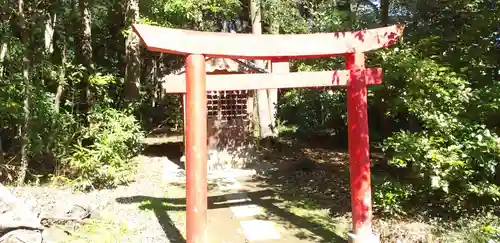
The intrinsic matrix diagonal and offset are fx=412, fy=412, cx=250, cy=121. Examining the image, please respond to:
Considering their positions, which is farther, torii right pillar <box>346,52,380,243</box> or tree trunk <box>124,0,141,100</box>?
tree trunk <box>124,0,141,100</box>

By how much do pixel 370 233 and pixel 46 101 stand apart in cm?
663

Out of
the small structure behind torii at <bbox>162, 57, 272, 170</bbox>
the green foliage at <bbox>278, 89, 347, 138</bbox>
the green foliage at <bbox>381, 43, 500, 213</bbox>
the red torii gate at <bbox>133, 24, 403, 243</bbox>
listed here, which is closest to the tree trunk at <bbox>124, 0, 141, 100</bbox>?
the small structure behind torii at <bbox>162, 57, 272, 170</bbox>

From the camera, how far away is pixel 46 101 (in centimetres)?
830

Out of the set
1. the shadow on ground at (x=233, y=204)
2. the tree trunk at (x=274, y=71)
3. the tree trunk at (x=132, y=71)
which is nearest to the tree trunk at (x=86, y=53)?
the tree trunk at (x=132, y=71)

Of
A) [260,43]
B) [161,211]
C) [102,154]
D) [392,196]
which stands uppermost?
[260,43]

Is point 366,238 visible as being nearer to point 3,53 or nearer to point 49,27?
point 3,53

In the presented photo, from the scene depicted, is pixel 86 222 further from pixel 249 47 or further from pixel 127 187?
pixel 249 47

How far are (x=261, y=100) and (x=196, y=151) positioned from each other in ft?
22.7

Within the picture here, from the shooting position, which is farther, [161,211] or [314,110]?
[314,110]

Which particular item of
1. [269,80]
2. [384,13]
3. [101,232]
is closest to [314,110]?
[384,13]

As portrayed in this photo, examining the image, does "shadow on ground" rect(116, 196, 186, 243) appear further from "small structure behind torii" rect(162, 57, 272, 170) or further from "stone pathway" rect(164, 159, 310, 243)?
"small structure behind torii" rect(162, 57, 272, 170)

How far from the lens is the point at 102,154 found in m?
8.20

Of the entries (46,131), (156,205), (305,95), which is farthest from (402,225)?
(305,95)

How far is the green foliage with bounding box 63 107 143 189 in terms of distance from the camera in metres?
8.09
